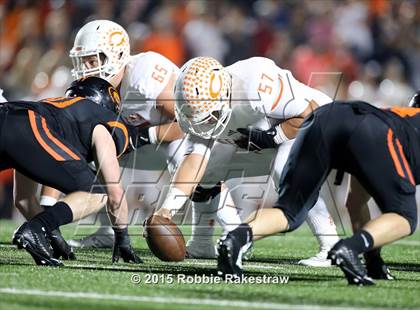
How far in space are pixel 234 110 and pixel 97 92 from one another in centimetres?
79

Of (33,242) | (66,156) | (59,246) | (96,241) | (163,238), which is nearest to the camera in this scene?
(33,242)

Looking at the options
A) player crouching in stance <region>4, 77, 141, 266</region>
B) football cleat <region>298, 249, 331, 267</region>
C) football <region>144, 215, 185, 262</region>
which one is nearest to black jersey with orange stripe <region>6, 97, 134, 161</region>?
player crouching in stance <region>4, 77, 141, 266</region>

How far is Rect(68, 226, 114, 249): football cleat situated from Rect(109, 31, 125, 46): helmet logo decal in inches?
53.2

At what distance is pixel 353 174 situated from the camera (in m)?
4.33

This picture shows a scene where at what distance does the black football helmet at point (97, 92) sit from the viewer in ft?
17.4

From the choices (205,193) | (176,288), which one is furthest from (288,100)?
(176,288)

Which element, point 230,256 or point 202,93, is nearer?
point 230,256

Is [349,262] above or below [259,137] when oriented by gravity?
above

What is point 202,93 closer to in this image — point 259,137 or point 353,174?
point 259,137

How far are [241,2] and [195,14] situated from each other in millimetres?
619

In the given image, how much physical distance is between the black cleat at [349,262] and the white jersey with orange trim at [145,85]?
238cm

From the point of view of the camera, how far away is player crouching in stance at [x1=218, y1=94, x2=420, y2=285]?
4188mm

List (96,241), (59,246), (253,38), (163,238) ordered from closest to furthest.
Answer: (163,238), (59,246), (96,241), (253,38)

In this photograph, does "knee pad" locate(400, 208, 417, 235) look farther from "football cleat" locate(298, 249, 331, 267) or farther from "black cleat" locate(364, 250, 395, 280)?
"football cleat" locate(298, 249, 331, 267)
